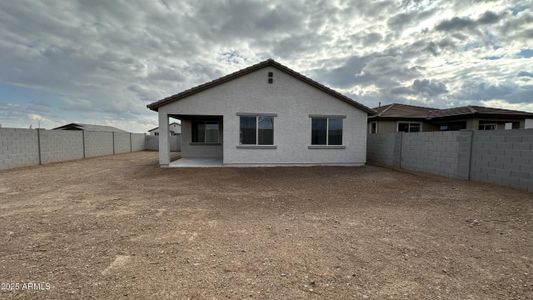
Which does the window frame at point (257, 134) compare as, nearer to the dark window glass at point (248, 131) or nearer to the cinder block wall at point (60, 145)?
the dark window glass at point (248, 131)

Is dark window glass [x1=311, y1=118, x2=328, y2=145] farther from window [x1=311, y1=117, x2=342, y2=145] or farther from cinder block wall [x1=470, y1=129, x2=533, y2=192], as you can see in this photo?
cinder block wall [x1=470, y1=129, x2=533, y2=192]

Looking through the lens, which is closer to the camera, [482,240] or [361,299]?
[361,299]

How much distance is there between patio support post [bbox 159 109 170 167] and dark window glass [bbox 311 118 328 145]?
296 inches

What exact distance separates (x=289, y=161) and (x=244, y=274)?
9861 mm

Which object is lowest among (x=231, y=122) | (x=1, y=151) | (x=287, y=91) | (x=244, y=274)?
(x=244, y=274)

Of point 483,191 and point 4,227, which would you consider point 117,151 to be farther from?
point 483,191

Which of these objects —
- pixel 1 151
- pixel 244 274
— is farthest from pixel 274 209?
pixel 1 151

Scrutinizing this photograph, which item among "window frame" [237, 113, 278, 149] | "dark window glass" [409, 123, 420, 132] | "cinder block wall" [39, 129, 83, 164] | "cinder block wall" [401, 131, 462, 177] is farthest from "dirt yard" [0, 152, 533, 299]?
"dark window glass" [409, 123, 420, 132]

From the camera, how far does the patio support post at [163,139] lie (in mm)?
11719

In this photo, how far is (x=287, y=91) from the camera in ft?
40.6

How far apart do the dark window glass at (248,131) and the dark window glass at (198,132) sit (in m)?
4.89

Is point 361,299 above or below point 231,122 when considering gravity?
below

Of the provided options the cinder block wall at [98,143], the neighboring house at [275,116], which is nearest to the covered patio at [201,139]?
the neighboring house at [275,116]

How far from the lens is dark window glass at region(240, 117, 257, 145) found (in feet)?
40.3
